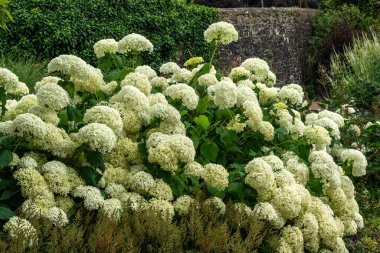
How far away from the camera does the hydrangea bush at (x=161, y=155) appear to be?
359 cm

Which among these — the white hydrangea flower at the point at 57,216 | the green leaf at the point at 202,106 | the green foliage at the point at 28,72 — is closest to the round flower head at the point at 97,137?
the white hydrangea flower at the point at 57,216

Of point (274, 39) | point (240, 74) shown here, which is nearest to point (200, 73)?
point (240, 74)

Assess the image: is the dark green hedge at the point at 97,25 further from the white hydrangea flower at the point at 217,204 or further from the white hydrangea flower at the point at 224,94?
the white hydrangea flower at the point at 217,204

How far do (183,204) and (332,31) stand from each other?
14368mm

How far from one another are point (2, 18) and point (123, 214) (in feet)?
4.55

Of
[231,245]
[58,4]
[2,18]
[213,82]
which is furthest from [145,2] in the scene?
[231,245]

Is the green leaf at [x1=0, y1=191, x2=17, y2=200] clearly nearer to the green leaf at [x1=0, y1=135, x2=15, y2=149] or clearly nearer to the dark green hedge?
the green leaf at [x1=0, y1=135, x2=15, y2=149]

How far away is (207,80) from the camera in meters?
4.86

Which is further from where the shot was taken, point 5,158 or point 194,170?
point 194,170

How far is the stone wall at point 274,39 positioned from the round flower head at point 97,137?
37.7 feet

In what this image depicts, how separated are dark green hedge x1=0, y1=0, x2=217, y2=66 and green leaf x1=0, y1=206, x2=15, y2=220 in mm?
8025

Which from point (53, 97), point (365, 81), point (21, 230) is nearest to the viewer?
point (21, 230)

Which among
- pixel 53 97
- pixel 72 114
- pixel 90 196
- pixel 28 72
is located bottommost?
pixel 28 72

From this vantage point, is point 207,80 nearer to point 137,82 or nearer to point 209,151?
point 137,82
